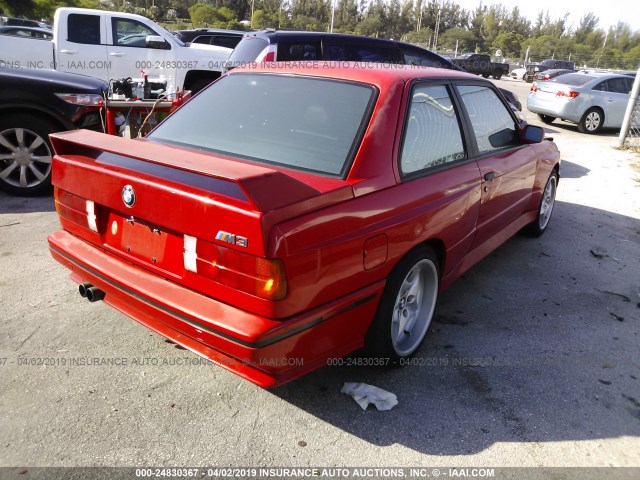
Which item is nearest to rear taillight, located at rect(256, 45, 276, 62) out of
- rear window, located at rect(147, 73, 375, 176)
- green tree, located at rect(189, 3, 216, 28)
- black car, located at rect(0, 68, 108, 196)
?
black car, located at rect(0, 68, 108, 196)

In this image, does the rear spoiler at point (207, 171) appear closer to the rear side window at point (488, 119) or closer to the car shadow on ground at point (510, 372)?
the car shadow on ground at point (510, 372)

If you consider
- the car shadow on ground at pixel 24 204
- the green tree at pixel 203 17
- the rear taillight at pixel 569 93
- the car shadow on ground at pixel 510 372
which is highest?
the green tree at pixel 203 17

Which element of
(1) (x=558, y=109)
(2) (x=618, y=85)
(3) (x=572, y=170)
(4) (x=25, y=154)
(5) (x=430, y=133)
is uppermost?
(2) (x=618, y=85)

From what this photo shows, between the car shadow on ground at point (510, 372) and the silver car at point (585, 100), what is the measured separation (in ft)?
31.9

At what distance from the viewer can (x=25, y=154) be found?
5.44 meters

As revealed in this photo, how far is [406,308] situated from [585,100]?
12.2 metres

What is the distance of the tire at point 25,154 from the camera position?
17.5 ft

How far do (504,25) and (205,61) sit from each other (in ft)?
287

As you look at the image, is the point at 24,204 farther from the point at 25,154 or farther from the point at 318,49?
the point at 318,49

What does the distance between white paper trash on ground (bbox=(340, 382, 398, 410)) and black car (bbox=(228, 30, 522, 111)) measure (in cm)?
526

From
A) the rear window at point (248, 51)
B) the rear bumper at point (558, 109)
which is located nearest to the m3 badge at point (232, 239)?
the rear window at point (248, 51)

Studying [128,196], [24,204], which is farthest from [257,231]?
[24,204]

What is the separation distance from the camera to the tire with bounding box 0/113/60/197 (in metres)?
5.35

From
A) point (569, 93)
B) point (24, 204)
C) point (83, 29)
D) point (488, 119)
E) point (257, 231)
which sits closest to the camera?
point (257, 231)
